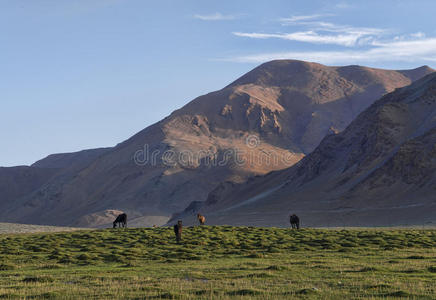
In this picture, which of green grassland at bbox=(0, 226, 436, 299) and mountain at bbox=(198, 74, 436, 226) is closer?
green grassland at bbox=(0, 226, 436, 299)

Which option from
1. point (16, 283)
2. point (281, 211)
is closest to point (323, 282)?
point (16, 283)

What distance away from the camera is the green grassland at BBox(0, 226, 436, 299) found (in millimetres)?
18562

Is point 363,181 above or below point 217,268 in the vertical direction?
below

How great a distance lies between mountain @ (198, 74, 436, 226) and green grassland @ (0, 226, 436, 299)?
188 ft

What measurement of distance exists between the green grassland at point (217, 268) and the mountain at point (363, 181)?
188 ft

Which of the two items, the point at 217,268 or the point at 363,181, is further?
the point at 363,181

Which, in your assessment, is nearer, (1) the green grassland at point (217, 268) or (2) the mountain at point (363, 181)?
(1) the green grassland at point (217, 268)

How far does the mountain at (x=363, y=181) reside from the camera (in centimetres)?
10850

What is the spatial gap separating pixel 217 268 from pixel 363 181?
103593 mm

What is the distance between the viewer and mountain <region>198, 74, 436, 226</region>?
356ft

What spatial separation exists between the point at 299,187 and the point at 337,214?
1408 inches

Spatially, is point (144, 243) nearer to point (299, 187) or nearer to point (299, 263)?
point (299, 263)

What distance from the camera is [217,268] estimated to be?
2570cm

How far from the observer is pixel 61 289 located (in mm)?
19531
